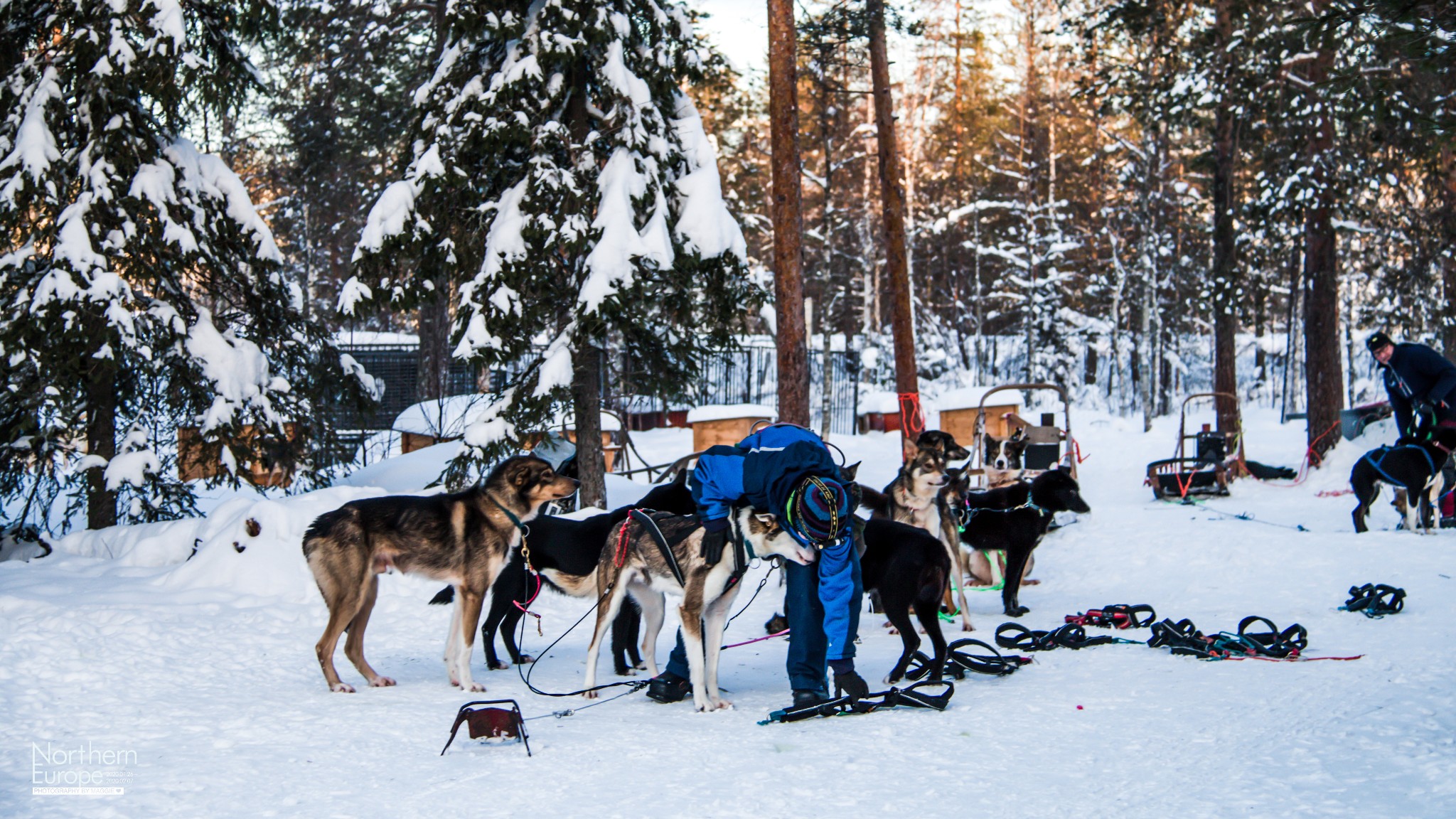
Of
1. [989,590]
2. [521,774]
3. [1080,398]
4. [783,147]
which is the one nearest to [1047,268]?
[1080,398]

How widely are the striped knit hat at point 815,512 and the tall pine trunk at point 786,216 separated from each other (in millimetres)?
7140

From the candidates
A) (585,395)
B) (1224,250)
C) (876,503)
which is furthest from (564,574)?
(1224,250)

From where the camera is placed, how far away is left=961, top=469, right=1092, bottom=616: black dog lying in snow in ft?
26.4

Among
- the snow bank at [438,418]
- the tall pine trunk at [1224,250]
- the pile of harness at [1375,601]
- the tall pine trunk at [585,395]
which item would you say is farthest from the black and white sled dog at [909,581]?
the tall pine trunk at [1224,250]

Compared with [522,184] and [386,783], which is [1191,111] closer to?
[522,184]

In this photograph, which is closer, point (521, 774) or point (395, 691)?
point (521, 774)

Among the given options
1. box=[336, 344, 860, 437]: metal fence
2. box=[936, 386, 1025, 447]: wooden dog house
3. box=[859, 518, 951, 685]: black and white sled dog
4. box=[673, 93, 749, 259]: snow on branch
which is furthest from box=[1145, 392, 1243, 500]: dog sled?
box=[859, 518, 951, 685]: black and white sled dog

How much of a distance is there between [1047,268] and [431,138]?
29.5 m

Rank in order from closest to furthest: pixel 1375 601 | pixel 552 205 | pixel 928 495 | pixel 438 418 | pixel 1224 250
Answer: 1. pixel 1375 601
2. pixel 928 495
3. pixel 552 205
4. pixel 438 418
5. pixel 1224 250

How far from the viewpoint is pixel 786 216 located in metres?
12.3

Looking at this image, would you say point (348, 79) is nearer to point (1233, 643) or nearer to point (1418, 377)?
point (1233, 643)

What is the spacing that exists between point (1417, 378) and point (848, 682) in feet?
25.2

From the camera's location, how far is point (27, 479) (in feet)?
31.9

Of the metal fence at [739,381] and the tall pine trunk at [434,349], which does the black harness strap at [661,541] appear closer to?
the tall pine trunk at [434,349]
